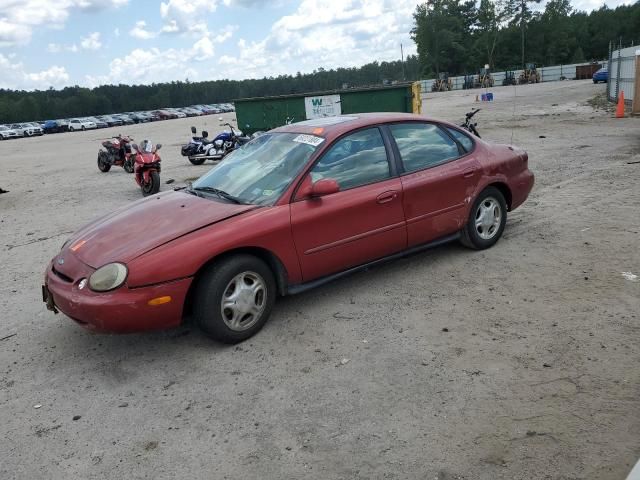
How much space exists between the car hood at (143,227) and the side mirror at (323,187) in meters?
0.47

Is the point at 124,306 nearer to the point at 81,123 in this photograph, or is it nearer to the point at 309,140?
the point at 309,140

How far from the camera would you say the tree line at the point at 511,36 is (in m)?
90.4

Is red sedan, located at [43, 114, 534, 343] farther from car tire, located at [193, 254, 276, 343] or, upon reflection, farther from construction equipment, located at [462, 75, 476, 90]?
construction equipment, located at [462, 75, 476, 90]

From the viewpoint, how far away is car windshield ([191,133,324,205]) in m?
4.31

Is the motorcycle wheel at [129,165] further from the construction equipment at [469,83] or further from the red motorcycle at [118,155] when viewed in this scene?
the construction equipment at [469,83]

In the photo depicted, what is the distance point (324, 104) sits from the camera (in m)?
15.5

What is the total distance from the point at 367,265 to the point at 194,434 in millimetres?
2125

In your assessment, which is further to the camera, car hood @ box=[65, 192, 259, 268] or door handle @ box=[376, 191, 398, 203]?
door handle @ box=[376, 191, 398, 203]

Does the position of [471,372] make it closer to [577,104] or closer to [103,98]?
[577,104]

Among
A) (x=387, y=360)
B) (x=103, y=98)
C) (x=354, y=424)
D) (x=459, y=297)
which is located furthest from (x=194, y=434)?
(x=103, y=98)

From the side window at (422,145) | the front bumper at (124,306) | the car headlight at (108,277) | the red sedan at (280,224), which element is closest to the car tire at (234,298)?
the red sedan at (280,224)

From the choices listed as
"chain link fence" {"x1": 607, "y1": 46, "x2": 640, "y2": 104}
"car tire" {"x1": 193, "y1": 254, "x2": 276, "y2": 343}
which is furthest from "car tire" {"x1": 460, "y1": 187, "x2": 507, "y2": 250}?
"chain link fence" {"x1": 607, "y1": 46, "x2": 640, "y2": 104}

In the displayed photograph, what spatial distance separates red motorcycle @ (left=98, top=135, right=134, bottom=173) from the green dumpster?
4.42 meters

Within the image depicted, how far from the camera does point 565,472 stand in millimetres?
2545
